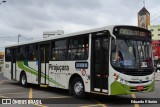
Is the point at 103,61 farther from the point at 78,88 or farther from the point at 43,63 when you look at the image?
the point at 43,63

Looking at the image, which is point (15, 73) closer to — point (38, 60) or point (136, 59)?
point (38, 60)

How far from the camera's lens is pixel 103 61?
13406mm

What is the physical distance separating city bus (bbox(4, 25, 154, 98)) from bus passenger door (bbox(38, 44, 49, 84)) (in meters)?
0.53

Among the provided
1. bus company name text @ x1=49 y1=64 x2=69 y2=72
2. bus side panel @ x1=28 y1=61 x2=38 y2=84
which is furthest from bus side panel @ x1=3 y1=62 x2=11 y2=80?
bus company name text @ x1=49 y1=64 x2=69 y2=72

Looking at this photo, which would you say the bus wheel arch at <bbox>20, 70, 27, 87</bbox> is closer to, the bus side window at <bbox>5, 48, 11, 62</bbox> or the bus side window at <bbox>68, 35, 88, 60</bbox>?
the bus side window at <bbox>5, 48, 11, 62</bbox>

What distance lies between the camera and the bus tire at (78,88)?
14773 mm

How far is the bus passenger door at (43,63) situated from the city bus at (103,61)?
53cm

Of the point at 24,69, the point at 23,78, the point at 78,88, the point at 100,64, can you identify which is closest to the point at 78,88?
the point at 78,88

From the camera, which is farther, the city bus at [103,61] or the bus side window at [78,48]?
the bus side window at [78,48]

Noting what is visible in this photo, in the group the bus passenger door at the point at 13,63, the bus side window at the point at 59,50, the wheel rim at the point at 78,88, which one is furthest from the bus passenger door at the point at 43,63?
the bus passenger door at the point at 13,63

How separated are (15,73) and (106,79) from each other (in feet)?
37.3

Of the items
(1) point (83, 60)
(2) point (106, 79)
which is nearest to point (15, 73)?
(1) point (83, 60)

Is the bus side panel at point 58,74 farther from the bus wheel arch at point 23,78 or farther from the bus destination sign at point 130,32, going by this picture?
the bus wheel arch at point 23,78

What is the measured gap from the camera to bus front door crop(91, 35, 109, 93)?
13.3 m
